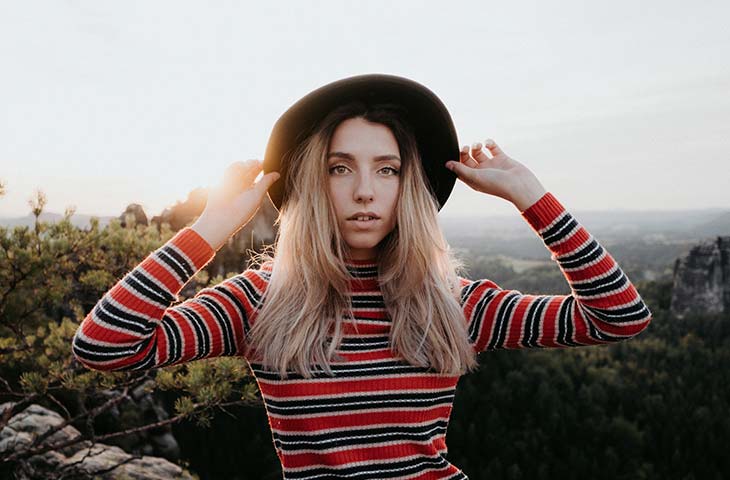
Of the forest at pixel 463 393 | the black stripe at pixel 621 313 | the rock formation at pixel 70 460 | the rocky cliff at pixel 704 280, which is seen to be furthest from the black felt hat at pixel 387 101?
the rocky cliff at pixel 704 280

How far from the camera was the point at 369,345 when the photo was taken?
5.50 feet

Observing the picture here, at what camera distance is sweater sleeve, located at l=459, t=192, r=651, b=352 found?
1581 mm

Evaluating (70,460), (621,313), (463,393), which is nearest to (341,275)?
(621,313)

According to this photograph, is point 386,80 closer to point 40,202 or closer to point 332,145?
point 332,145

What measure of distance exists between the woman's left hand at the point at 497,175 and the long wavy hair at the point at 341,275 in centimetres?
15

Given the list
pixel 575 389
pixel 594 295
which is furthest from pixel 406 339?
pixel 575 389

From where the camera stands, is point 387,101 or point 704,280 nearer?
point 387,101

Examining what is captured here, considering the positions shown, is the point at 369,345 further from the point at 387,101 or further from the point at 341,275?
the point at 387,101

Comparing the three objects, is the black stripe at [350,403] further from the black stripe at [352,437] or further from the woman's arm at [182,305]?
the woman's arm at [182,305]

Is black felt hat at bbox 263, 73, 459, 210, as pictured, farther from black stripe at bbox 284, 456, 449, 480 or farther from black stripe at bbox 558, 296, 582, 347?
black stripe at bbox 284, 456, 449, 480

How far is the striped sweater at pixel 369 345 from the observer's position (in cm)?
151

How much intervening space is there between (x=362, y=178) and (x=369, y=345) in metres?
0.51

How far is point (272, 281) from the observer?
1.71m

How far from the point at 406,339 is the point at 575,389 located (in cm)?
4272
